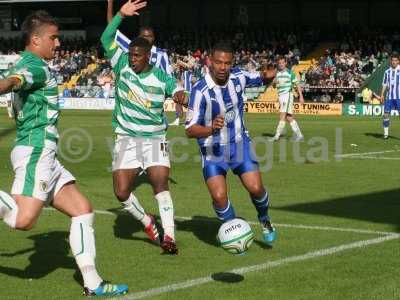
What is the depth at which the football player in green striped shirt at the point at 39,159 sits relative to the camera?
6969mm

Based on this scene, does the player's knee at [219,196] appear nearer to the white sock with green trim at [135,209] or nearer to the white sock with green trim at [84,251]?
the white sock with green trim at [135,209]

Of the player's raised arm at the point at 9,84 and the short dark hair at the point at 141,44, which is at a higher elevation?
the short dark hair at the point at 141,44

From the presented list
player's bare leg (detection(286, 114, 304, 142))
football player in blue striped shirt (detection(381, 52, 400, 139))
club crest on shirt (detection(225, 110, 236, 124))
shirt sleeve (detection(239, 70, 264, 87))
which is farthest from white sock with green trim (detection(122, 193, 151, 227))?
football player in blue striped shirt (detection(381, 52, 400, 139))

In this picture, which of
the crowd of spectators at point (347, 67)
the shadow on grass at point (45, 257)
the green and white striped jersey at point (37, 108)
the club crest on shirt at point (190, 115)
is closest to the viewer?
the green and white striped jersey at point (37, 108)

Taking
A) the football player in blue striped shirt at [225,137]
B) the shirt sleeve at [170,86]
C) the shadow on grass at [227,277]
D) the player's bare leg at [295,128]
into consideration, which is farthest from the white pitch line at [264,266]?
the player's bare leg at [295,128]

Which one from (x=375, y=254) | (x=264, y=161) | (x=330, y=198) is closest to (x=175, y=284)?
(x=375, y=254)

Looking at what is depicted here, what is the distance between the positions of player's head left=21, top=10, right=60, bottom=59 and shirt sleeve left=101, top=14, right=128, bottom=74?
8.13ft

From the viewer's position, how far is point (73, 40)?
2340 inches

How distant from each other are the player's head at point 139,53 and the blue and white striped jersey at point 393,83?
676 inches

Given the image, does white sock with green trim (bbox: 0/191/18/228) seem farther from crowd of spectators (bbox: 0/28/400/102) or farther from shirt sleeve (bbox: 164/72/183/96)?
crowd of spectators (bbox: 0/28/400/102)

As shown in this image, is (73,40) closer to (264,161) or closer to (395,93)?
(395,93)

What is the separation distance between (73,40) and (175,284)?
53.4 meters

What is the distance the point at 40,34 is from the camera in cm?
697

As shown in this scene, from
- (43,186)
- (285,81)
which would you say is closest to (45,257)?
(43,186)
